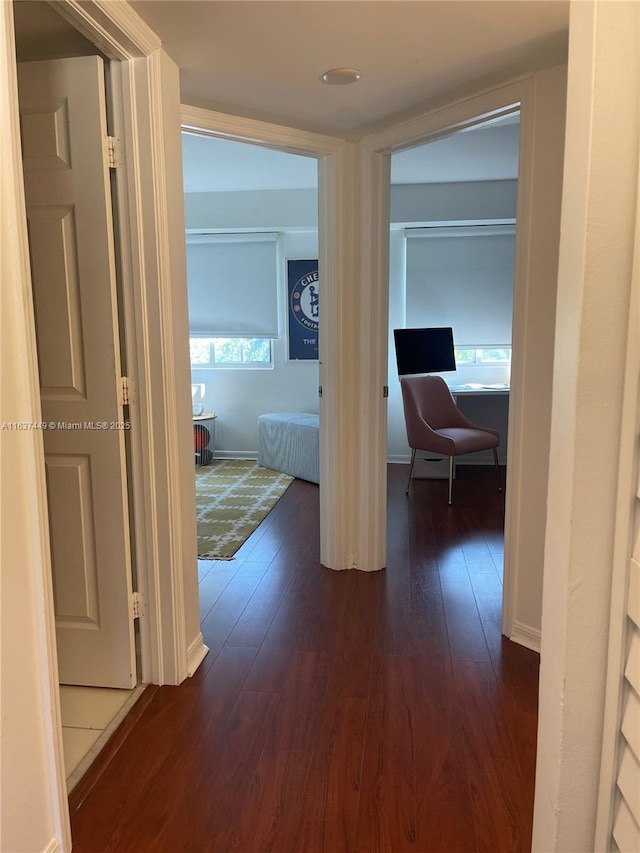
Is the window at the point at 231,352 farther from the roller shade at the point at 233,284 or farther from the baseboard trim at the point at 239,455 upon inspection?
the baseboard trim at the point at 239,455

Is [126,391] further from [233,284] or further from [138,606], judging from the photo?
[233,284]

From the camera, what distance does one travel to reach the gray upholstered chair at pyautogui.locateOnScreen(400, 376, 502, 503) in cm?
454

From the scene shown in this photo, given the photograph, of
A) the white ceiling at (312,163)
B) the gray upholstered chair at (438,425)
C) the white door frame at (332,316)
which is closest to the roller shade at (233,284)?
the white ceiling at (312,163)

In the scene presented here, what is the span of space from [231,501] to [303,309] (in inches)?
87.0

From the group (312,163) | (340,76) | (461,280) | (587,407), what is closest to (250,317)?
(312,163)

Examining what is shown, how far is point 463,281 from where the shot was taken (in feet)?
18.0

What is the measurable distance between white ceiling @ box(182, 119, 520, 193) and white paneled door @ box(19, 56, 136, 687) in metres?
1.89

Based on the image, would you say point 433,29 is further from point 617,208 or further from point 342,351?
point 342,351

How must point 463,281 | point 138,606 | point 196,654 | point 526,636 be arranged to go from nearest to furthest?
point 138,606 < point 196,654 < point 526,636 < point 463,281

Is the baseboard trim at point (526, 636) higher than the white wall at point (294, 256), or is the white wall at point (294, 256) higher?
the white wall at point (294, 256)

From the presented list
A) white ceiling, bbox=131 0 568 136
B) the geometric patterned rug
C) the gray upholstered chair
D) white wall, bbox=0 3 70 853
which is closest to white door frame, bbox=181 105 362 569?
white ceiling, bbox=131 0 568 136

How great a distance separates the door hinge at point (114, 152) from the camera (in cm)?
195

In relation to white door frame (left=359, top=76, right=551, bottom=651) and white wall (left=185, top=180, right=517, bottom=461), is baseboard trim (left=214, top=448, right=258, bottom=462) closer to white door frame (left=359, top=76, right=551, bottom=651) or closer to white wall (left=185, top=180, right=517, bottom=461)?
white wall (left=185, top=180, right=517, bottom=461)

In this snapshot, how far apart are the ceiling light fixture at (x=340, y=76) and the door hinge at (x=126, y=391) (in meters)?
1.28
